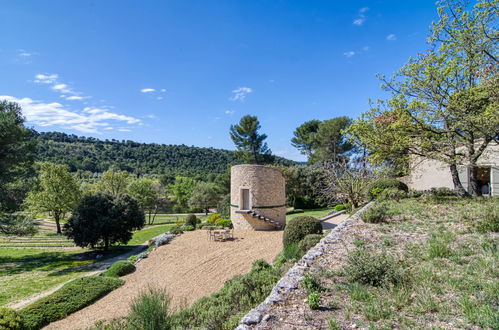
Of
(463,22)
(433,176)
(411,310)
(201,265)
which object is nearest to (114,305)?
(201,265)

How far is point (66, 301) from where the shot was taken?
30.1 feet

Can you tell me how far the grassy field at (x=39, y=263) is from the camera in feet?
41.2

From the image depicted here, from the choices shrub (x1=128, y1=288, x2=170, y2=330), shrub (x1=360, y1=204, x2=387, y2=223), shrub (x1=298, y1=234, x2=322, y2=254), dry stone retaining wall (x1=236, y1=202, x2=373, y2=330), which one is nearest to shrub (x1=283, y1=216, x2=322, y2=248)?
shrub (x1=298, y1=234, x2=322, y2=254)

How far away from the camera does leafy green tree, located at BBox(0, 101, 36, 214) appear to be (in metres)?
→ 16.3

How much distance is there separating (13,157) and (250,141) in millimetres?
24507

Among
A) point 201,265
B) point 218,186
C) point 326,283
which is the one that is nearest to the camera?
point 326,283

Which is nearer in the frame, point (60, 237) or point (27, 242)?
point (27, 242)

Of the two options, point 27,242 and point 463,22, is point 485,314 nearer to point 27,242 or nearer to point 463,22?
point 463,22

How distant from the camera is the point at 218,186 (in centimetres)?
3938

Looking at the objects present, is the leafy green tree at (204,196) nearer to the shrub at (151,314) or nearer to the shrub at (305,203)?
the shrub at (305,203)

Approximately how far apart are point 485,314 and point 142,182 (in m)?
36.4

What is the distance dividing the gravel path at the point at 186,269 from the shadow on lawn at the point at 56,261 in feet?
18.0

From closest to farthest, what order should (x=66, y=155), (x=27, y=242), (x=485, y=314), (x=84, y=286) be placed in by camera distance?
(x=485, y=314), (x=84, y=286), (x=27, y=242), (x=66, y=155)

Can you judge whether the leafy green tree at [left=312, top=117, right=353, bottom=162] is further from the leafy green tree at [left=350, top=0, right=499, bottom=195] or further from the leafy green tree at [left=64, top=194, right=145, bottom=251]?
the leafy green tree at [left=64, top=194, right=145, bottom=251]
